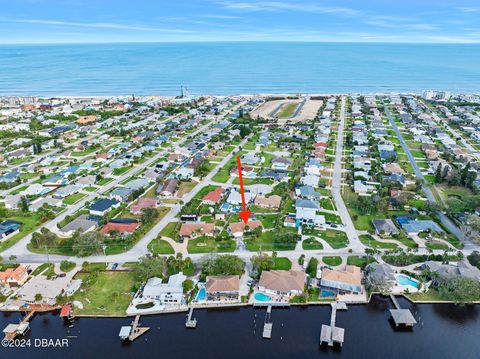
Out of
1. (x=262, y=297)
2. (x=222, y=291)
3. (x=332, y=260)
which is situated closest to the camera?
(x=222, y=291)

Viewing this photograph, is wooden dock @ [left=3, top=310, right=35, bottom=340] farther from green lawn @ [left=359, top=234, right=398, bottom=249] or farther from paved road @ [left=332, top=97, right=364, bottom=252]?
green lawn @ [left=359, top=234, right=398, bottom=249]

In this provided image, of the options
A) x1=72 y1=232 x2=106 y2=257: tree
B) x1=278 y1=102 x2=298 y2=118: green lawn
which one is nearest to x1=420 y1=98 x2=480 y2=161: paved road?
x1=278 y1=102 x2=298 y2=118: green lawn

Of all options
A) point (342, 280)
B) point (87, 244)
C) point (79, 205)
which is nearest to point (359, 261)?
point (342, 280)

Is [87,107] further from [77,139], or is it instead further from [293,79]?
[293,79]

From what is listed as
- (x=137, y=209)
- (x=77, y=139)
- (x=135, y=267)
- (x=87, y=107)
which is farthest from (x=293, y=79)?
(x=135, y=267)

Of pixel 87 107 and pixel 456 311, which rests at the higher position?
pixel 87 107

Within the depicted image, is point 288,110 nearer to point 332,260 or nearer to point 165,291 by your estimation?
point 332,260
